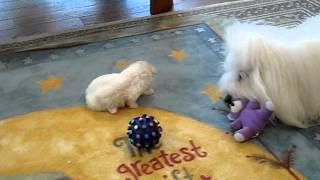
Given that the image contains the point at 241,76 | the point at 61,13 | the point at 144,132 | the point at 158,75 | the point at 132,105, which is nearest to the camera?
the point at 144,132

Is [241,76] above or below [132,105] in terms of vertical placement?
above

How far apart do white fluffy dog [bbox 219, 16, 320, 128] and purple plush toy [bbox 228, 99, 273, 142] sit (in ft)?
0.08

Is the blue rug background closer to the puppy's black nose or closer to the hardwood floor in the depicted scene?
the puppy's black nose

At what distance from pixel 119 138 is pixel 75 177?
0.21 metres

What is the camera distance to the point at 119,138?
149 cm

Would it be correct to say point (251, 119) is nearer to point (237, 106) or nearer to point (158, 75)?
point (237, 106)

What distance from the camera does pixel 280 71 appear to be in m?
1.44

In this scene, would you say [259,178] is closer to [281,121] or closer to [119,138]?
[281,121]

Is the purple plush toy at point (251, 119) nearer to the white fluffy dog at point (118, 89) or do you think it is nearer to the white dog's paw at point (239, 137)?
the white dog's paw at point (239, 137)

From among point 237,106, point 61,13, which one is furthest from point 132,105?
point 61,13

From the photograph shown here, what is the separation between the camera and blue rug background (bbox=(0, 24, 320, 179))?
1496mm

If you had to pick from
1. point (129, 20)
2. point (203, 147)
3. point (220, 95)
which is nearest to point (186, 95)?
point (220, 95)

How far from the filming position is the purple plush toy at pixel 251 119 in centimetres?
144

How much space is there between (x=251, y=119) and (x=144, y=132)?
336 millimetres
